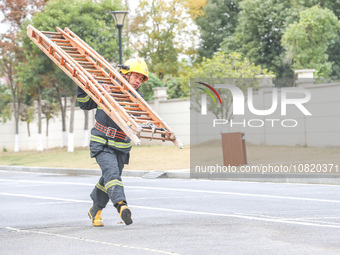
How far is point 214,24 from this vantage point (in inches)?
2130

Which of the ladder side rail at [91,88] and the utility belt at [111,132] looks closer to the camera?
the ladder side rail at [91,88]

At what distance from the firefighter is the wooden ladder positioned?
142 millimetres

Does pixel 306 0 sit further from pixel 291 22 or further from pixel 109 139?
pixel 109 139

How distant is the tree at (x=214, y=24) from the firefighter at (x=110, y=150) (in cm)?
4539

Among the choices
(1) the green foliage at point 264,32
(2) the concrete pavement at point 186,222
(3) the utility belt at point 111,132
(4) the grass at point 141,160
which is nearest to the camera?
(2) the concrete pavement at point 186,222

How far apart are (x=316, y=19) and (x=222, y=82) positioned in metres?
13.7

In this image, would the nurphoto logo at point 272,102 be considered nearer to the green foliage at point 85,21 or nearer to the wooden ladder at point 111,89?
the green foliage at point 85,21

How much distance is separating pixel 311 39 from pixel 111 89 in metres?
34.6

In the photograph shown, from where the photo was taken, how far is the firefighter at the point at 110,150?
8094mm

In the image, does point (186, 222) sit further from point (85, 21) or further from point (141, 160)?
point (85, 21)

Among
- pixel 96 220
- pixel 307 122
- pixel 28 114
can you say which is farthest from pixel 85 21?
pixel 96 220

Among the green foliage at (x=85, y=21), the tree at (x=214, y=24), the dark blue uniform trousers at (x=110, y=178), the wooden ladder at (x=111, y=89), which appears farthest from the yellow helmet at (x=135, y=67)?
the tree at (x=214, y=24)

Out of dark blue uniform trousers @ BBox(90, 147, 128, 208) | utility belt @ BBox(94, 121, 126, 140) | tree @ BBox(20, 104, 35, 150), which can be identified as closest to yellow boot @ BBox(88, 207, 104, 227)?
dark blue uniform trousers @ BBox(90, 147, 128, 208)

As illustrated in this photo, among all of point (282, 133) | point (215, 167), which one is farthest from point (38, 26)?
point (215, 167)
